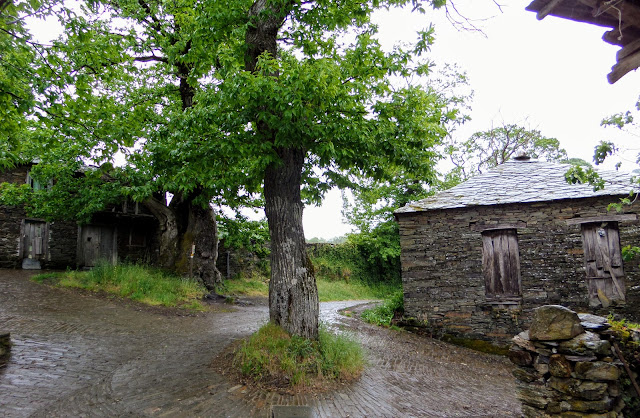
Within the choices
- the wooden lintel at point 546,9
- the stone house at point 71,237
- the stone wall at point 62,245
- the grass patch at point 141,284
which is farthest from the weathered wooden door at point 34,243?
the wooden lintel at point 546,9

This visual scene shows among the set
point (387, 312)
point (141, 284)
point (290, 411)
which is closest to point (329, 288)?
point (387, 312)

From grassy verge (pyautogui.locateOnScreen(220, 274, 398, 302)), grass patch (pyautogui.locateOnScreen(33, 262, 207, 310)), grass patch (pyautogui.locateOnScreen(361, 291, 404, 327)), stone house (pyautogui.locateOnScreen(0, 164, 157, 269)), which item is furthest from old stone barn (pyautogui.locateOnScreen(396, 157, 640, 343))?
stone house (pyautogui.locateOnScreen(0, 164, 157, 269))

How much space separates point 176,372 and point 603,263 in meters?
10.5

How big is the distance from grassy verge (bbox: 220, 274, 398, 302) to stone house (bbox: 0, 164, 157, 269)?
169 inches

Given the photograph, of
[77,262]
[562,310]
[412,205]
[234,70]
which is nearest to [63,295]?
[77,262]

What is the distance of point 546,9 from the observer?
2885 millimetres

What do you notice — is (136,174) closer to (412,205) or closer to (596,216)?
(412,205)

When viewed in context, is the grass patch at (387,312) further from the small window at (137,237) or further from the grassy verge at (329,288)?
the small window at (137,237)

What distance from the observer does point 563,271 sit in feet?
34.5

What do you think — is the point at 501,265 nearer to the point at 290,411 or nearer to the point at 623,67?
the point at 290,411

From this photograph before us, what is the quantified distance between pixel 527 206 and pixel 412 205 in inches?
122

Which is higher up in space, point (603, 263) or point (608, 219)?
point (608, 219)

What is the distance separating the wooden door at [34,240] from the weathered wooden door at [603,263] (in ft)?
65.5

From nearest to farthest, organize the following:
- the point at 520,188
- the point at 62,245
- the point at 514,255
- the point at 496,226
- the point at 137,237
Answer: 1. the point at 514,255
2. the point at 496,226
3. the point at 520,188
4. the point at 62,245
5. the point at 137,237
